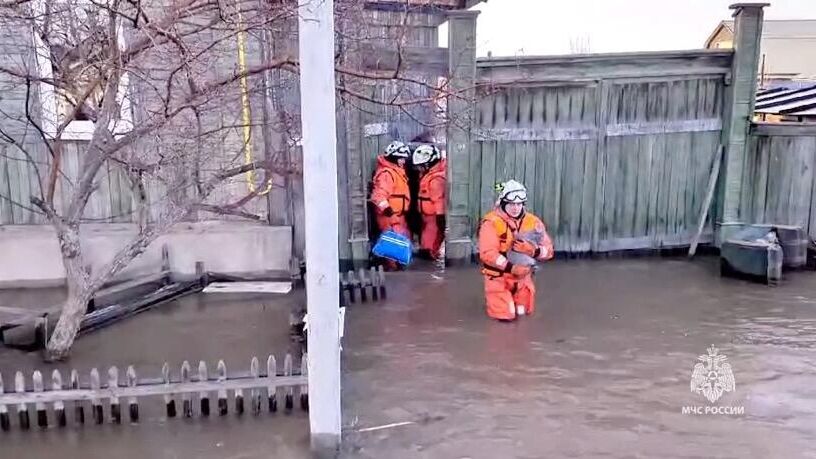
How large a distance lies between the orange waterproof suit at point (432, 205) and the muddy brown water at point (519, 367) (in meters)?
0.79

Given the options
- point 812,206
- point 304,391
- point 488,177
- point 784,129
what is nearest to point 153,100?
point 488,177

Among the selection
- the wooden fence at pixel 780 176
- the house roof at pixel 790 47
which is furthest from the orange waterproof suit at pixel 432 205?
the house roof at pixel 790 47

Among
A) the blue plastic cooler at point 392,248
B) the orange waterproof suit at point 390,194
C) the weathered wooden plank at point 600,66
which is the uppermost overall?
the weathered wooden plank at point 600,66

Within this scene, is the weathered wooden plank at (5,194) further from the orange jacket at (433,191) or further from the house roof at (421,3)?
the orange jacket at (433,191)

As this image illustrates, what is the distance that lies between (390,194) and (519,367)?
11.2 ft

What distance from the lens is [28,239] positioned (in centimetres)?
780

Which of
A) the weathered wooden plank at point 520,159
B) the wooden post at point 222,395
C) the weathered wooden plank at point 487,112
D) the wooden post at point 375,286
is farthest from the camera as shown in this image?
the weathered wooden plank at point 520,159

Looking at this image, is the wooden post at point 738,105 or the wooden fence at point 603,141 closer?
the wooden post at point 738,105

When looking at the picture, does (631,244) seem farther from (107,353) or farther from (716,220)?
(107,353)

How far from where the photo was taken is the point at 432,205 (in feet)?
29.2

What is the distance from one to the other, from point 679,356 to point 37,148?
6.52m

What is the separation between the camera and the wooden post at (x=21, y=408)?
15.0ft

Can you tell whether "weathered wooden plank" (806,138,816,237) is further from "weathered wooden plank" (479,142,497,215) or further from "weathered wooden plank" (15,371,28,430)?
"weathered wooden plank" (15,371,28,430)

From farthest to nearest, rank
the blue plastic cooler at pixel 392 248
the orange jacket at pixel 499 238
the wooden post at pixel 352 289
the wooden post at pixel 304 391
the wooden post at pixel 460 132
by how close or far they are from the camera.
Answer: the blue plastic cooler at pixel 392 248 → the wooden post at pixel 460 132 → the wooden post at pixel 352 289 → the orange jacket at pixel 499 238 → the wooden post at pixel 304 391
